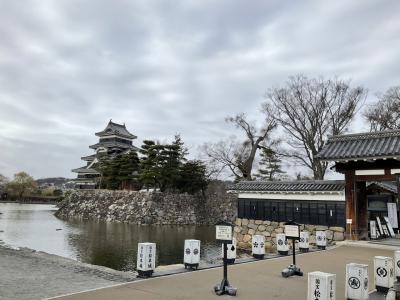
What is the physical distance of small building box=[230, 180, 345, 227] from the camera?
1388 cm

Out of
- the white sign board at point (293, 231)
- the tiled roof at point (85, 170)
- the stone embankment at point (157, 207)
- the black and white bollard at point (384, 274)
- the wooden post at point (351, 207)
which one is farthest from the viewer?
the tiled roof at point (85, 170)

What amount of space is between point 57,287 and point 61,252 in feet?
29.4

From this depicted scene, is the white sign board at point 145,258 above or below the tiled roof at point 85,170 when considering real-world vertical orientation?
below

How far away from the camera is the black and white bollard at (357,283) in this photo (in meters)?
5.53

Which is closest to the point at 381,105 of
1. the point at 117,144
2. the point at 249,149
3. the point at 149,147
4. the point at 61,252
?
the point at 249,149

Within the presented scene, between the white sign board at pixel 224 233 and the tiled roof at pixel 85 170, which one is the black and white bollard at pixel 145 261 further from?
the tiled roof at pixel 85 170

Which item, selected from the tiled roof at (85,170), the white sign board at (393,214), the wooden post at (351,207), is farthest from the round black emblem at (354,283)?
the tiled roof at (85,170)

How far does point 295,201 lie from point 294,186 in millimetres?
684

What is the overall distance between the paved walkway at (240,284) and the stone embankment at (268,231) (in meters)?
4.15

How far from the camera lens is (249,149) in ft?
107

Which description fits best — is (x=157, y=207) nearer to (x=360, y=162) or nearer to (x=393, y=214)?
(x=393, y=214)

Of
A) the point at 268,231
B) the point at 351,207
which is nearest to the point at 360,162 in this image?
the point at 351,207

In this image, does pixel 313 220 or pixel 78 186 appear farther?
pixel 78 186

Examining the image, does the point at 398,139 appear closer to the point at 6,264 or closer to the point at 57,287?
the point at 57,287
